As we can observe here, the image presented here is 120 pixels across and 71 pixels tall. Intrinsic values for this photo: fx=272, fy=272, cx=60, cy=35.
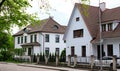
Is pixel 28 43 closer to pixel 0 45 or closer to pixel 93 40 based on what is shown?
pixel 0 45

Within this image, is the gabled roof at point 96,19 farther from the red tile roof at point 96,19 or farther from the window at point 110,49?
the window at point 110,49

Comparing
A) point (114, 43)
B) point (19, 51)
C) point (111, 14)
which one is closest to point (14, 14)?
point (114, 43)

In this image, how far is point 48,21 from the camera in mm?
60031

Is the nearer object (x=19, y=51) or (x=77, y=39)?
(x=77, y=39)

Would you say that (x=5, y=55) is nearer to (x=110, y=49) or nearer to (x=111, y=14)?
(x=111, y=14)

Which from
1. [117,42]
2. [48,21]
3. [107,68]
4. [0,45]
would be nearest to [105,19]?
[117,42]

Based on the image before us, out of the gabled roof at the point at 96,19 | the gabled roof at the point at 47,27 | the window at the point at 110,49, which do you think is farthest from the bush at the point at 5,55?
the window at the point at 110,49

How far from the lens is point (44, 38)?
56406 millimetres

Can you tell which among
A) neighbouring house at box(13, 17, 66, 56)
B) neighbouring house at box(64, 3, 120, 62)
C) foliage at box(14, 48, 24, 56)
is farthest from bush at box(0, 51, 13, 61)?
neighbouring house at box(64, 3, 120, 62)

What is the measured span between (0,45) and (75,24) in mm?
21695

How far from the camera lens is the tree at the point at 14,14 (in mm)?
21391

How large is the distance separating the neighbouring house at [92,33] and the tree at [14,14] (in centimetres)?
1139

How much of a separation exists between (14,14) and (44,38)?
3308 centimetres

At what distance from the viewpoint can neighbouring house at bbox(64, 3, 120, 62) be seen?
36.8m
